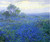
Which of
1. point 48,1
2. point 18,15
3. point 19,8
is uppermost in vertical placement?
point 48,1

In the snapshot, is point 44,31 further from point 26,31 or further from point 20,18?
point 20,18

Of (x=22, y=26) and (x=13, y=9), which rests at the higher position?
(x=13, y=9)

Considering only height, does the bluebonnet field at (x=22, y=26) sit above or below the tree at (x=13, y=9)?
below

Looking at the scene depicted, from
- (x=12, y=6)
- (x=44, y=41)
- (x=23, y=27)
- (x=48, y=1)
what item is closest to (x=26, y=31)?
(x=23, y=27)

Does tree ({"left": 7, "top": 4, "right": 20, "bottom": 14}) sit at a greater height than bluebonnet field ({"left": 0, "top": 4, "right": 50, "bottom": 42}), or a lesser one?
greater

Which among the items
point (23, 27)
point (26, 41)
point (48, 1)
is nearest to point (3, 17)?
point (23, 27)

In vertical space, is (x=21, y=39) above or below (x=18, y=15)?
below

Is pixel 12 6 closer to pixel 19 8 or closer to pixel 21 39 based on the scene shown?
pixel 19 8
